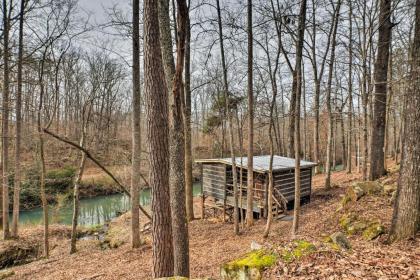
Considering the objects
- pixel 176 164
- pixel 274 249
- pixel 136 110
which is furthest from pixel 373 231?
A: pixel 136 110

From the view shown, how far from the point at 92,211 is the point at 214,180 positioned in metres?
11.8

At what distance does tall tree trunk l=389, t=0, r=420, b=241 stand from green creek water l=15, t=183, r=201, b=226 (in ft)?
53.3

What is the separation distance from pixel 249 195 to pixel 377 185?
13.8 feet

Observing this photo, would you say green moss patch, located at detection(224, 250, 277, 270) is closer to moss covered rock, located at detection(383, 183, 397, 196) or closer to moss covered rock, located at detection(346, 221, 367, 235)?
moss covered rock, located at detection(346, 221, 367, 235)

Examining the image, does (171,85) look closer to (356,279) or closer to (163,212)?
(163,212)

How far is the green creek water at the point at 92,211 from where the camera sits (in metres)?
16.8

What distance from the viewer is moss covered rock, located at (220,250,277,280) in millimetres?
3354

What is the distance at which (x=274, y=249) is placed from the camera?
3.77 meters

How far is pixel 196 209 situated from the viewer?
1627 centimetres

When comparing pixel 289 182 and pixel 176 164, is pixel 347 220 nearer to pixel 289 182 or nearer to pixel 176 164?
pixel 176 164

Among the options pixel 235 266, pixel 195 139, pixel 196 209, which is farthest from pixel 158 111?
pixel 195 139

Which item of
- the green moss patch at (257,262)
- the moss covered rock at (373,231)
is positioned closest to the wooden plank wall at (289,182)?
the moss covered rock at (373,231)

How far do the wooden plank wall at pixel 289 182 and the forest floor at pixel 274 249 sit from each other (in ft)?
2.28

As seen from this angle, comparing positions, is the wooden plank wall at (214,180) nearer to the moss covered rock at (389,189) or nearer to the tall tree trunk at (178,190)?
the moss covered rock at (389,189)
